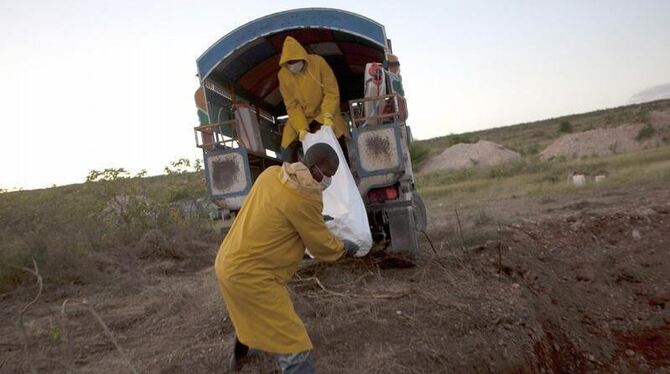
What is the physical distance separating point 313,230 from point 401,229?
2922 mm

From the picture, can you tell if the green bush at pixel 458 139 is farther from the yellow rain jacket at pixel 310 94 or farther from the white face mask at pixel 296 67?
the white face mask at pixel 296 67

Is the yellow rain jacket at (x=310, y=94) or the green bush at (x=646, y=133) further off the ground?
the yellow rain jacket at (x=310, y=94)

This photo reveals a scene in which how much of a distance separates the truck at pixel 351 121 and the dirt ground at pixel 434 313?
67 centimetres

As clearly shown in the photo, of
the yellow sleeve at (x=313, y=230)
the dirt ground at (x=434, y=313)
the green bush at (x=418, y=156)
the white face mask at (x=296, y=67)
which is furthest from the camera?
the green bush at (x=418, y=156)

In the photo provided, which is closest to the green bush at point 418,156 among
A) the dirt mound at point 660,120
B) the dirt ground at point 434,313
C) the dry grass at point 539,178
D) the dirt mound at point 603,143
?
the dirt mound at point 603,143

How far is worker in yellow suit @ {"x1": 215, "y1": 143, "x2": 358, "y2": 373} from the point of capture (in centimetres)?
312

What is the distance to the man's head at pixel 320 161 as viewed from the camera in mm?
3248

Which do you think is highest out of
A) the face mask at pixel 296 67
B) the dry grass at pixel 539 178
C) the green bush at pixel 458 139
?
the face mask at pixel 296 67

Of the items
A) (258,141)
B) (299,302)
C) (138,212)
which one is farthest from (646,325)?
(138,212)

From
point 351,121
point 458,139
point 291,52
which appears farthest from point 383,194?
point 458,139

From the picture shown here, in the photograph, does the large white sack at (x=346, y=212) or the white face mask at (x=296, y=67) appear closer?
the large white sack at (x=346, y=212)

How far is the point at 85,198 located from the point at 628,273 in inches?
331

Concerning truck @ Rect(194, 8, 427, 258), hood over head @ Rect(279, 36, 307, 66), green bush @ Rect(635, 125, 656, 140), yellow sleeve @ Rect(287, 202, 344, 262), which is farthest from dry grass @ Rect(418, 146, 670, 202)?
yellow sleeve @ Rect(287, 202, 344, 262)

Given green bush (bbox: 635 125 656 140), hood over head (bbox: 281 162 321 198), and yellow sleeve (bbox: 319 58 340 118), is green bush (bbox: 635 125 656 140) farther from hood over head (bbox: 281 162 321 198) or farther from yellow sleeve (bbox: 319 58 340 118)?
hood over head (bbox: 281 162 321 198)
